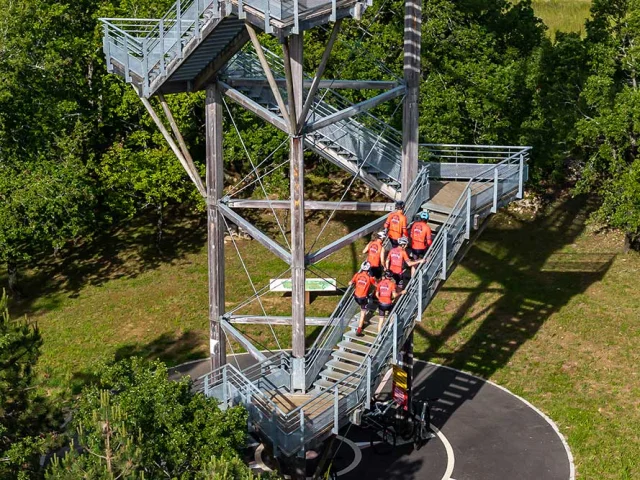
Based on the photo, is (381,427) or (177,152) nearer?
(177,152)

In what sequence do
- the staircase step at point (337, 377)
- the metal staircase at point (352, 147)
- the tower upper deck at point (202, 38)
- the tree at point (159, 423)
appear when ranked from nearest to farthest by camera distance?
the tree at point (159, 423), the tower upper deck at point (202, 38), the staircase step at point (337, 377), the metal staircase at point (352, 147)

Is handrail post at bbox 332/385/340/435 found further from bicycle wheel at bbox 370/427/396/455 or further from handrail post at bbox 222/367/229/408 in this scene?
bicycle wheel at bbox 370/427/396/455

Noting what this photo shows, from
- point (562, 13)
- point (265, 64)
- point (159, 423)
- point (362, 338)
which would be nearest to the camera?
point (159, 423)

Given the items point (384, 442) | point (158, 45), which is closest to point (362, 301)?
point (384, 442)

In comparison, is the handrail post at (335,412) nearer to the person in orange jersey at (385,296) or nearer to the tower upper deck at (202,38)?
the person in orange jersey at (385,296)

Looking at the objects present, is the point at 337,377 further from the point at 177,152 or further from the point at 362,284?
the point at 177,152

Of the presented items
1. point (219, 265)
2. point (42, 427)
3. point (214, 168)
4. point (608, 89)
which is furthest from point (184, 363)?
point (608, 89)

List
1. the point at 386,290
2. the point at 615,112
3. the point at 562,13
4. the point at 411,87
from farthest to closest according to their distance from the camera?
the point at 562,13, the point at 615,112, the point at 411,87, the point at 386,290

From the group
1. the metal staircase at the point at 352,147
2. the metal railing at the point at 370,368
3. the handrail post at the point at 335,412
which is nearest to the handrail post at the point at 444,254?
the metal railing at the point at 370,368
